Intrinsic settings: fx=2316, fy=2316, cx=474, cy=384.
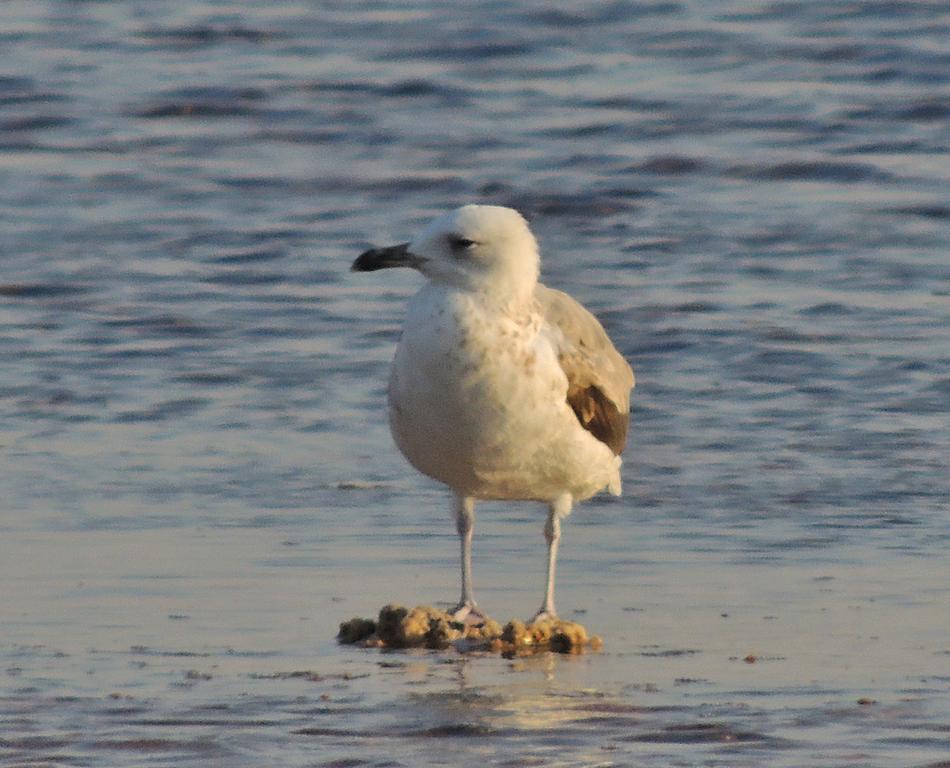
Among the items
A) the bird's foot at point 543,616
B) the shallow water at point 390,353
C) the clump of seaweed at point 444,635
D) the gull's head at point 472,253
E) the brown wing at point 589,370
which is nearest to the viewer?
the shallow water at point 390,353

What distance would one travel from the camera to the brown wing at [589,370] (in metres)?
7.46

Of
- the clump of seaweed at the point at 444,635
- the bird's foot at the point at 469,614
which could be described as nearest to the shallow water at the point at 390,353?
the clump of seaweed at the point at 444,635

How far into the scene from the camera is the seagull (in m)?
6.98

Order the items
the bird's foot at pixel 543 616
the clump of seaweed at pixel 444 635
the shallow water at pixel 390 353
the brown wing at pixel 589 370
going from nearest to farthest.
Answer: the shallow water at pixel 390 353 < the clump of seaweed at pixel 444 635 < the bird's foot at pixel 543 616 < the brown wing at pixel 589 370

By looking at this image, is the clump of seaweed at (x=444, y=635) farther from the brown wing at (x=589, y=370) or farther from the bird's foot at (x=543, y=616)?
the brown wing at (x=589, y=370)

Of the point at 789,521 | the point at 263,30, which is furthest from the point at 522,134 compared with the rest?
the point at 789,521

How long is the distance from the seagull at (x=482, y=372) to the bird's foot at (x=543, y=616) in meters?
0.01

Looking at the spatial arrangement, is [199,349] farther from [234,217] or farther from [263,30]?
[263,30]

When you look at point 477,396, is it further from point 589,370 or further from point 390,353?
point 390,353

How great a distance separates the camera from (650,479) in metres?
9.33

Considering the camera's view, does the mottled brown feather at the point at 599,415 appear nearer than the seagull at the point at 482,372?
No

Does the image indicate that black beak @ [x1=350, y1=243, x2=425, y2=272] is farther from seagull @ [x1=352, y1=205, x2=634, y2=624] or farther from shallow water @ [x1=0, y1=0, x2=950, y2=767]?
shallow water @ [x1=0, y1=0, x2=950, y2=767]

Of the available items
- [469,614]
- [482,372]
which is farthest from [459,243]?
[469,614]

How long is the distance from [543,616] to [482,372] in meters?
0.77
